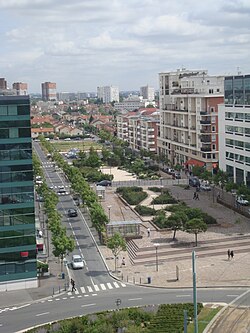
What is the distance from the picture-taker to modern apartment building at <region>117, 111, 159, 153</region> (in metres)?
99.9

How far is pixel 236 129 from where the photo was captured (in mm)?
61594

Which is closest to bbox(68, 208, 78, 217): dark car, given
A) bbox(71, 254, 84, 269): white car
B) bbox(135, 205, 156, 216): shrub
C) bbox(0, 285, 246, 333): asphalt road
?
bbox(135, 205, 156, 216): shrub

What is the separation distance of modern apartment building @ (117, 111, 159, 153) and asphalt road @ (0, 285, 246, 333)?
223 ft

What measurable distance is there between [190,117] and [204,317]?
182 ft

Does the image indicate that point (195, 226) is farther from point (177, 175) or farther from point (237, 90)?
point (177, 175)

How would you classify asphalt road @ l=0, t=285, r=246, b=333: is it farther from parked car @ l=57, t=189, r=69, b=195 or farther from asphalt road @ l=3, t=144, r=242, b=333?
parked car @ l=57, t=189, r=69, b=195

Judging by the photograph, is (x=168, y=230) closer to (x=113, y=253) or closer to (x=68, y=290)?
(x=113, y=253)

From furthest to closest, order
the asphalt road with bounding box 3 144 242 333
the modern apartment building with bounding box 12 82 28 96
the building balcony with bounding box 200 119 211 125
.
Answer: the building balcony with bounding box 200 119 211 125 < the modern apartment building with bounding box 12 82 28 96 < the asphalt road with bounding box 3 144 242 333

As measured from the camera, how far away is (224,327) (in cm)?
2573

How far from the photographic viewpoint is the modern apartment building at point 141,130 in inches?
3935

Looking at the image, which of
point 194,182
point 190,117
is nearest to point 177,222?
point 194,182

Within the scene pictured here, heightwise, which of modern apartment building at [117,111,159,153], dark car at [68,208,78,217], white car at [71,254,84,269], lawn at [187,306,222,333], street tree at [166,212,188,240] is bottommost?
white car at [71,254,84,269]

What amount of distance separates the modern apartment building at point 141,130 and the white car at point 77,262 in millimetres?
61446

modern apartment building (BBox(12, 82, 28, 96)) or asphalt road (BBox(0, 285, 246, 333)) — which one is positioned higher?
modern apartment building (BBox(12, 82, 28, 96))
